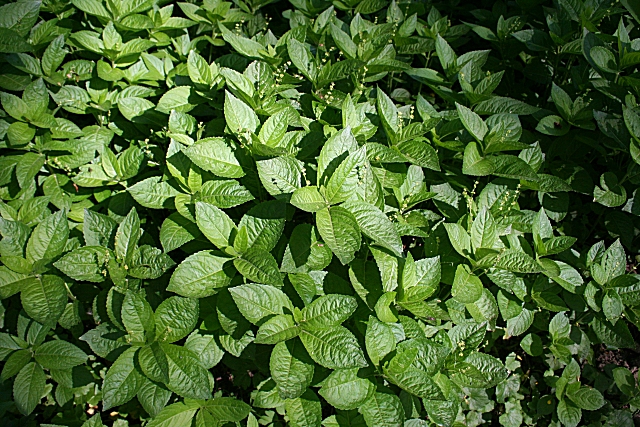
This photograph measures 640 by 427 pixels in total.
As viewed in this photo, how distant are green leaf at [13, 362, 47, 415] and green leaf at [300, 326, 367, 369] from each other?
4.12 ft

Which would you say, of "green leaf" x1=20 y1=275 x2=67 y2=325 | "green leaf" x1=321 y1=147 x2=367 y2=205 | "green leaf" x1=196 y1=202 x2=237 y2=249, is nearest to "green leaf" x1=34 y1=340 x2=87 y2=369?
"green leaf" x1=20 y1=275 x2=67 y2=325

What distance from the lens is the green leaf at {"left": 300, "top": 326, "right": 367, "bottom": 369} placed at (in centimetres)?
187

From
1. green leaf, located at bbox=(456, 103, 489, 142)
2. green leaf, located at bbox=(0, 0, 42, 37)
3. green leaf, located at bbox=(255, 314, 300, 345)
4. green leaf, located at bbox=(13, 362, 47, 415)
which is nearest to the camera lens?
green leaf, located at bbox=(255, 314, 300, 345)

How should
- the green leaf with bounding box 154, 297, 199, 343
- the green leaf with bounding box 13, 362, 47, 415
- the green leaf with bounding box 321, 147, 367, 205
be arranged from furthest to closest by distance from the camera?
the green leaf with bounding box 13, 362, 47, 415
the green leaf with bounding box 154, 297, 199, 343
the green leaf with bounding box 321, 147, 367, 205

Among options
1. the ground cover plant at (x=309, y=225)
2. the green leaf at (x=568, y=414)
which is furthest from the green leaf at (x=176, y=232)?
the green leaf at (x=568, y=414)

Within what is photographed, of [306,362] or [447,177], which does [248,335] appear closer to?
[306,362]

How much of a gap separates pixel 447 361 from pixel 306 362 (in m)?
0.71

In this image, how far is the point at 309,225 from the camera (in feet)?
6.99

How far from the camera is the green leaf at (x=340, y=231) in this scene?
6.21 feet

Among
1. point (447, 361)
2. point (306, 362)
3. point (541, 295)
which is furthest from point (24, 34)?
point (541, 295)

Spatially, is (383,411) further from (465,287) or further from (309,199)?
(309,199)

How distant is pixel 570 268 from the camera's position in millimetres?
2477

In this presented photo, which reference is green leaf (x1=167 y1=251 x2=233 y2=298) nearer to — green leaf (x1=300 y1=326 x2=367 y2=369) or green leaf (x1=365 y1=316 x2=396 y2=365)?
green leaf (x1=300 y1=326 x2=367 y2=369)

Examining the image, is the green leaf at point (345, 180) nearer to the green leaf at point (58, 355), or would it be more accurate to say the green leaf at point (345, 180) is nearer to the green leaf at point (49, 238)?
the green leaf at point (49, 238)
